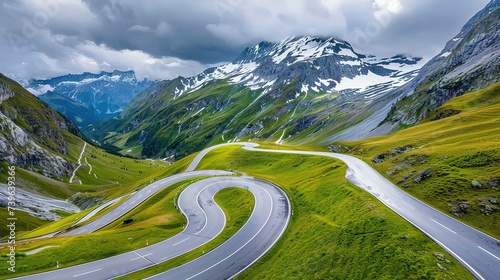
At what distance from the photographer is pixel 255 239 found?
4453cm

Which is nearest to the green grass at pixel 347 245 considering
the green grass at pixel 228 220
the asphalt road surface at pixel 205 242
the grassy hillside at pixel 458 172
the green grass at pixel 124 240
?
the asphalt road surface at pixel 205 242

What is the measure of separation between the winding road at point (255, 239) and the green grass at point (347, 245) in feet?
5.89

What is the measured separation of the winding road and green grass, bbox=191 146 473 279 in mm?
1795

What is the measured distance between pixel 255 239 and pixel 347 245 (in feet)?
48.1

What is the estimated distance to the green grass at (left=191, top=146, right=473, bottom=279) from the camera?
1125 inches

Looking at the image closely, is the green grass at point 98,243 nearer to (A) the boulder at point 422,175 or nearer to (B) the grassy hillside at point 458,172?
(B) the grassy hillside at point 458,172

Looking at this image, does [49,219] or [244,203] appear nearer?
[244,203]

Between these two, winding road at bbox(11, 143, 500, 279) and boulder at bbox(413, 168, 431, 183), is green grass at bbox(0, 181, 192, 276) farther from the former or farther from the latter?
boulder at bbox(413, 168, 431, 183)

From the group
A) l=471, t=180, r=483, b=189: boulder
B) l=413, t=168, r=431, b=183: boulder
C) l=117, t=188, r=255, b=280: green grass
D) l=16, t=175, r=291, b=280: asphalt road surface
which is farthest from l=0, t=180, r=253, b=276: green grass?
l=471, t=180, r=483, b=189: boulder

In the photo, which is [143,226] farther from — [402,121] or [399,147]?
[402,121]

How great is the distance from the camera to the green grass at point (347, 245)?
2856 centimetres

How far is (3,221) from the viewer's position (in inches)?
3799

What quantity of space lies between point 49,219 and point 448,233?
129m

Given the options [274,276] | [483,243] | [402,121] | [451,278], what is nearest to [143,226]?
[274,276]
